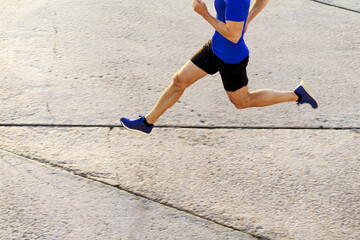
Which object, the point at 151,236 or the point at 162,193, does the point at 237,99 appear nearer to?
the point at 162,193

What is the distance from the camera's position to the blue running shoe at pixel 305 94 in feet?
16.3

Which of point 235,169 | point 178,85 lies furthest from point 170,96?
point 235,169

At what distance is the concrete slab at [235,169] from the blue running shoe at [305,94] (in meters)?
0.31

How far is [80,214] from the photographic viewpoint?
3.84m

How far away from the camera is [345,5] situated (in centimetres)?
748

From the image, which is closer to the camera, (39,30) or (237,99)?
(237,99)

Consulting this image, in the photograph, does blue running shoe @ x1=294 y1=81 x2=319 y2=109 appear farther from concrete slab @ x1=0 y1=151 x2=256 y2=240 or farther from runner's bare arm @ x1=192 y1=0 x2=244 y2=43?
concrete slab @ x1=0 y1=151 x2=256 y2=240

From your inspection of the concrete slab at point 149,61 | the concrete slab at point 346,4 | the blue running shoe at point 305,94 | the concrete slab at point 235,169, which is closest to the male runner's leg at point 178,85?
the concrete slab at point 235,169

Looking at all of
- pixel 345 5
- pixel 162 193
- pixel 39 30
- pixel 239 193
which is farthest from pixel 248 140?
pixel 345 5

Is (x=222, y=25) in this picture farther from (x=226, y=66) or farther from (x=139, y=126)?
(x=139, y=126)

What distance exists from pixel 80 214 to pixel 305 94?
2359mm

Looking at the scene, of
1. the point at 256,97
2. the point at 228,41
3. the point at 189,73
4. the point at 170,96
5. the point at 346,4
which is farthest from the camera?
the point at 346,4

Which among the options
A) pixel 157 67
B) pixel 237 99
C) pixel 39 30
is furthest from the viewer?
pixel 39 30

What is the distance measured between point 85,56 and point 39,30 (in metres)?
0.85
